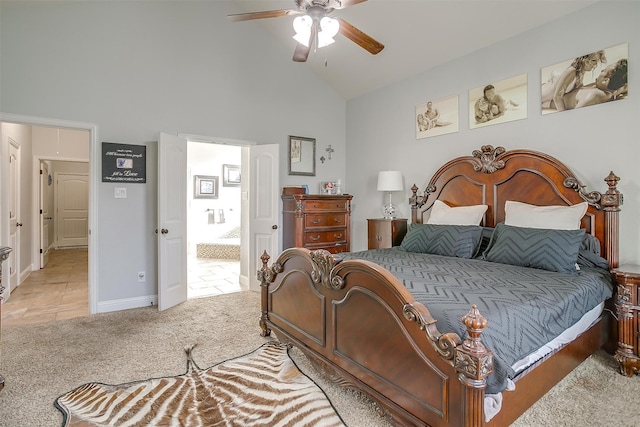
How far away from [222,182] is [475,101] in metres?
5.86

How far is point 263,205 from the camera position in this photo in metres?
4.48

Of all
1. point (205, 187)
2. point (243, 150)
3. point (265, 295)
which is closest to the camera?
point (265, 295)

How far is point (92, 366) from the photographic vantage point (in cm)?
236

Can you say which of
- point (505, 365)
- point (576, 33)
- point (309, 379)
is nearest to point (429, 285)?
point (505, 365)

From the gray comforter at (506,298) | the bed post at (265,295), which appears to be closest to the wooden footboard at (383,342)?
the gray comforter at (506,298)

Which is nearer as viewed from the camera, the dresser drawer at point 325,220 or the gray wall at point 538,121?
the gray wall at point 538,121

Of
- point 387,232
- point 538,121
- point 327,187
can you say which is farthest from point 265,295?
point 538,121

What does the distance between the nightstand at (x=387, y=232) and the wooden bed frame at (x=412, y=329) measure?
110 centimetres

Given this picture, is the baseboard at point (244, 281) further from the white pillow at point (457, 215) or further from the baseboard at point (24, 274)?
the baseboard at point (24, 274)

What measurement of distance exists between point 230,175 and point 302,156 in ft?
11.3

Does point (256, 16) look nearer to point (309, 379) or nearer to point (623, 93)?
point (309, 379)

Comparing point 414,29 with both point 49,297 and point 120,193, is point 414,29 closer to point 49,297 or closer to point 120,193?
point 120,193

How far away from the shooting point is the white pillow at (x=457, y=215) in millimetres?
3299

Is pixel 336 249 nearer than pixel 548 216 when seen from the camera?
No
